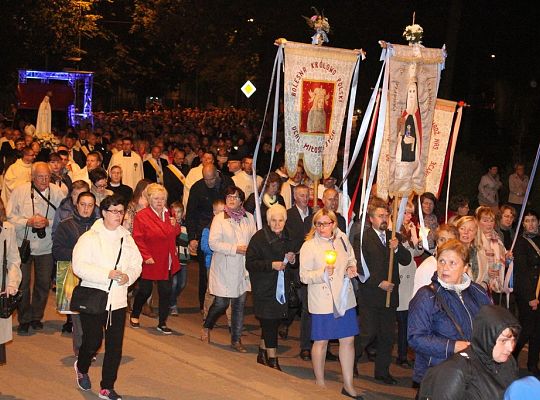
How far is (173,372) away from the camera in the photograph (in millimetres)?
9852

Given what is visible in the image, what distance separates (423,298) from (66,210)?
15.7ft

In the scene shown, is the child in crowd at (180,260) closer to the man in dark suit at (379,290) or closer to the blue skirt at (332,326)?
the man in dark suit at (379,290)

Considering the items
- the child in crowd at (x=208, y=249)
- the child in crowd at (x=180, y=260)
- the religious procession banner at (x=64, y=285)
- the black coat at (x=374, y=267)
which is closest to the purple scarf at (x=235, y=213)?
the child in crowd at (x=208, y=249)

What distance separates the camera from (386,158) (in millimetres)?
11508

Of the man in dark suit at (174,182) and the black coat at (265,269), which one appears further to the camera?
the man in dark suit at (174,182)

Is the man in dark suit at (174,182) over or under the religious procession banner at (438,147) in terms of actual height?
under

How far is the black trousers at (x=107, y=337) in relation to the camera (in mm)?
8703

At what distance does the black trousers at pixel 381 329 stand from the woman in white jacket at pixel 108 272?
318cm

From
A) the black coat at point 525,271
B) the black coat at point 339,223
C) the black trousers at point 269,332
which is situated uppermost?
the black coat at point 339,223

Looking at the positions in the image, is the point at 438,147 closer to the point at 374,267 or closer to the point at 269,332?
the point at 374,267

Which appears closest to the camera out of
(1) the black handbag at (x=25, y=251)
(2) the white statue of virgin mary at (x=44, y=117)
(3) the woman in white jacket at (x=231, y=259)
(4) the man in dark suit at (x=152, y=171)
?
(1) the black handbag at (x=25, y=251)

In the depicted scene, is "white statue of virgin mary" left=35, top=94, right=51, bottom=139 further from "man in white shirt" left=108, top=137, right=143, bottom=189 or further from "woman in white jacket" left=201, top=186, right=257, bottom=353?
"woman in white jacket" left=201, top=186, right=257, bottom=353

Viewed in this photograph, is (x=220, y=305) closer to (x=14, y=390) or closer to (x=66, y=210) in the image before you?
(x=66, y=210)

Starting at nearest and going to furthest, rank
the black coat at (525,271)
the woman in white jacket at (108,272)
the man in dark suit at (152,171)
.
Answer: the woman in white jacket at (108,272), the black coat at (525,271), the man in dark suit at (152,171)
